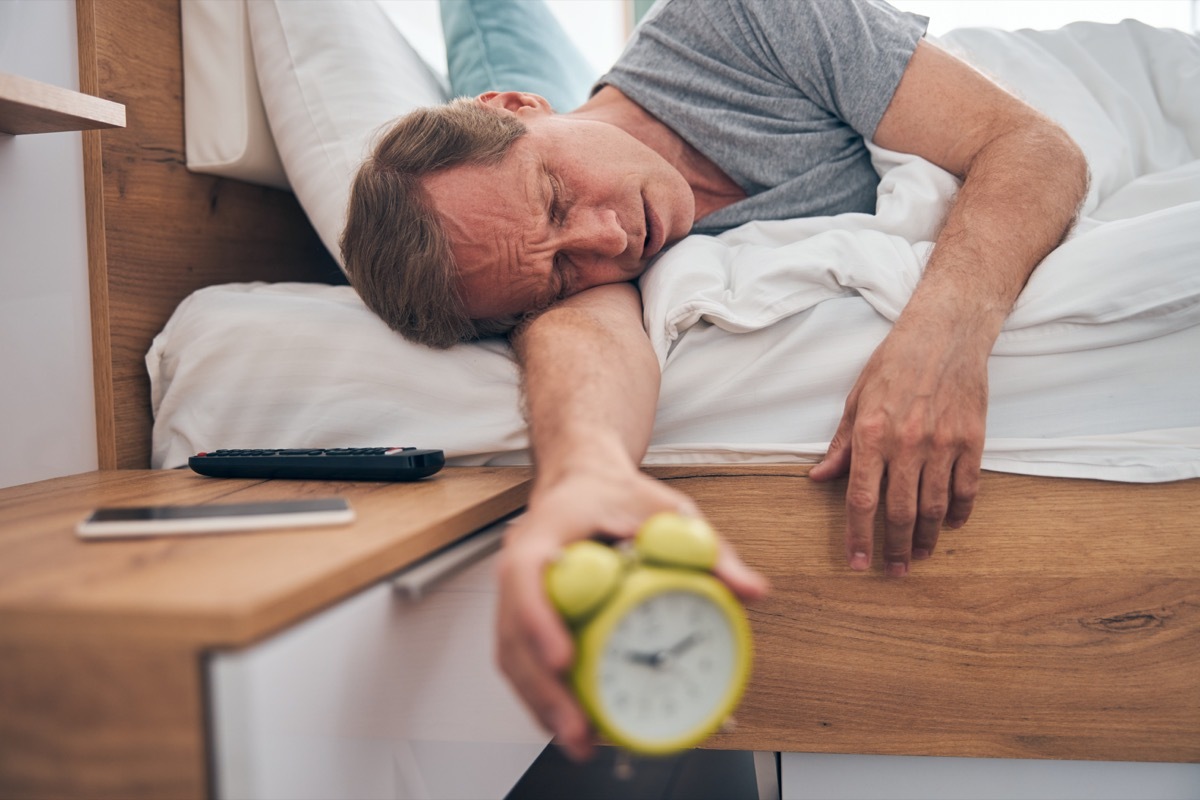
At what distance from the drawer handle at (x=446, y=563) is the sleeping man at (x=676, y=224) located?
0.08 m

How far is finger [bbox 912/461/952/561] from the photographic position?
A: 71 centimetres

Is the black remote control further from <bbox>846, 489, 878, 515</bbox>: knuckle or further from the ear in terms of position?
the ear

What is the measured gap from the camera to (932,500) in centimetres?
71

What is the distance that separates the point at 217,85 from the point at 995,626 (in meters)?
1.17

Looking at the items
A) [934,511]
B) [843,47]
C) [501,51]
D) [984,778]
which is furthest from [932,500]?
[501,51]

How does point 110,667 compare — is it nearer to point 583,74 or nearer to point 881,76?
point 881,76

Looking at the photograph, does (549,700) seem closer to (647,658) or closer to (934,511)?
(647,658)

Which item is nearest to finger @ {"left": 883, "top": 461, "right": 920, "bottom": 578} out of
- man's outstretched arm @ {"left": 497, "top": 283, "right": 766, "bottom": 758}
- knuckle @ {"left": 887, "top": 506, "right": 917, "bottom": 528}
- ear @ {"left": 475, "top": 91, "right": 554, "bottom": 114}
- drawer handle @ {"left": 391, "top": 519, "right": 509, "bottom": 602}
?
knuckle @ {"left": 887, "top": 506, "right": 917, "bottom": 528}

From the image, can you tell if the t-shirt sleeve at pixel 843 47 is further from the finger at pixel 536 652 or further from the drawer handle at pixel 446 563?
the finger at pixel 536 652

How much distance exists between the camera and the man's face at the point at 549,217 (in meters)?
0.94

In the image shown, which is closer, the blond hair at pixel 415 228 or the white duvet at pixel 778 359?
the white duvet at pixel 778 359

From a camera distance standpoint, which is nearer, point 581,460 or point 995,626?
point 581,460

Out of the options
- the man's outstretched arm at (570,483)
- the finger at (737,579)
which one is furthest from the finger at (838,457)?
the finger at (737,579)

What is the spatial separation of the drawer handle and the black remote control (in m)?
0.10
